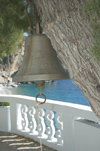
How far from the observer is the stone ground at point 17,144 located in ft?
13.1

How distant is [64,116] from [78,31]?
229cm

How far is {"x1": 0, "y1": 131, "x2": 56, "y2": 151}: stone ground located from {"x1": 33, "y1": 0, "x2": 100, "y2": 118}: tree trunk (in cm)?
267

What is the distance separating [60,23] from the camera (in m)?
1.56

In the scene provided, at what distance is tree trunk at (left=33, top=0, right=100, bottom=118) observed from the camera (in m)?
1.45

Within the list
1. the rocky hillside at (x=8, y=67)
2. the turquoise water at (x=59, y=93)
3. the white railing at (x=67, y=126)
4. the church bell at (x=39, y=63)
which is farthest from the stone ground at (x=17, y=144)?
the rocky hillside at (x=8, y=67)

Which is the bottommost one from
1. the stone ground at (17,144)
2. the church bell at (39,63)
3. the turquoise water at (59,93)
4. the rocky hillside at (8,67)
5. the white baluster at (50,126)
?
the stone ground at (17,144)

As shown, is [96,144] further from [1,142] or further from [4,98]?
[4,98]

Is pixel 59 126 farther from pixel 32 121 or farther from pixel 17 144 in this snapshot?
pixel 17 144

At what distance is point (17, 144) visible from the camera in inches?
167

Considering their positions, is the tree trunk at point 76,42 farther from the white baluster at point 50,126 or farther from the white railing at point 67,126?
the white baluster at point 50,126

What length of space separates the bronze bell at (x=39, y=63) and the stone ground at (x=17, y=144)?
7.33 ft

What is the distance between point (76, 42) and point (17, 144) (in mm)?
3195

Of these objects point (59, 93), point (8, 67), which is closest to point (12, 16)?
point (59, 93)

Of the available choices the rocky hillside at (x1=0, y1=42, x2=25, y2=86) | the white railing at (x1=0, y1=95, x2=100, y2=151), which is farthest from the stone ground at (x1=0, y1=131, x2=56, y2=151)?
the rocky hillside at (x1=0, y1=42, x2=25, y2=86)
